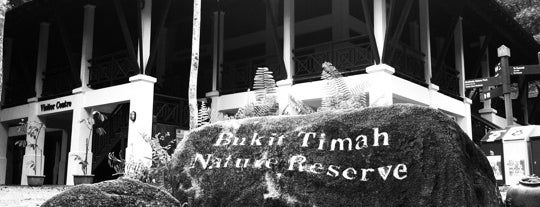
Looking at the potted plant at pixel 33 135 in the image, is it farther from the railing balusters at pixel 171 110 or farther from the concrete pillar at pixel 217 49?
the concrete pillar at pixel 217 49

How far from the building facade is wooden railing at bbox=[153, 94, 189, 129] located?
33 mm

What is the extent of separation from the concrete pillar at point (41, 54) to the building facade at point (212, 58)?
0.03 metres

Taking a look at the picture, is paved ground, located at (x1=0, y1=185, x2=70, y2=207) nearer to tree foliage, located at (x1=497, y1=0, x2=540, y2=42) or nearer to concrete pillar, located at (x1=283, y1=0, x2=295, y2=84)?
concrete pillar, located at (x1=283, y1=0, x2=295, y2=84)

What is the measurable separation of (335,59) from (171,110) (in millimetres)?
4245

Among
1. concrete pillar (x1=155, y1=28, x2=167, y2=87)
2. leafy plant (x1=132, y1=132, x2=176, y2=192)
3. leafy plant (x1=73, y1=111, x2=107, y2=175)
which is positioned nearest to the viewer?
leafy plant (x1=132, y1=132, x2=176, y2=192)

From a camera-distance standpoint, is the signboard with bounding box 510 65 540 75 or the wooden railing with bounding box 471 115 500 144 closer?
the signboard with bounding box 510 65 540 75

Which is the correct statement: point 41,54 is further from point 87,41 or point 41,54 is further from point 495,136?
point 495,136

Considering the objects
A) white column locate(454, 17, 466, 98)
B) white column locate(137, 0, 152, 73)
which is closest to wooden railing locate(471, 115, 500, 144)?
white column locate(454, 17, 466, 98)

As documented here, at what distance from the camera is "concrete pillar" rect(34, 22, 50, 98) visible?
1647 centimetres

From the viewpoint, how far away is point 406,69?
1307cm

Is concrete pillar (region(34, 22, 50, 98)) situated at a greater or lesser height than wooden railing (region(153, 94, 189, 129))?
greater

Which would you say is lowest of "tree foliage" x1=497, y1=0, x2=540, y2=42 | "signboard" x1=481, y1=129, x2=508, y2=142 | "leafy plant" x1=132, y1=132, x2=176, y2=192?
"leafy plant" x1=132, y1=132, x2=176, y2=192

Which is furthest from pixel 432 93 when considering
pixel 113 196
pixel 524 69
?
pixel 113 196

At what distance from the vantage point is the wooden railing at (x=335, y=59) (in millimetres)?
12164
